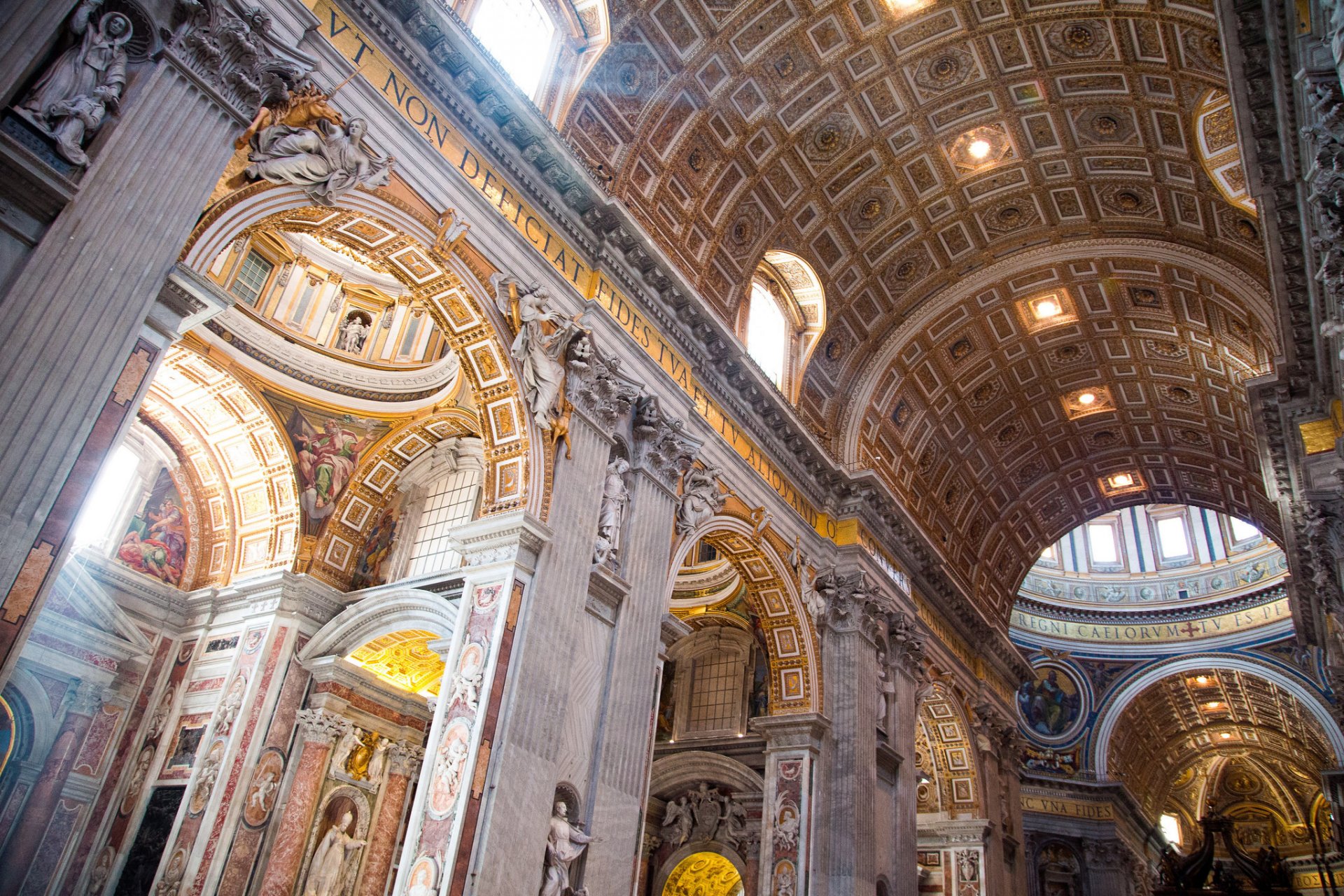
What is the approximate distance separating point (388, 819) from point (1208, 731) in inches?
1348

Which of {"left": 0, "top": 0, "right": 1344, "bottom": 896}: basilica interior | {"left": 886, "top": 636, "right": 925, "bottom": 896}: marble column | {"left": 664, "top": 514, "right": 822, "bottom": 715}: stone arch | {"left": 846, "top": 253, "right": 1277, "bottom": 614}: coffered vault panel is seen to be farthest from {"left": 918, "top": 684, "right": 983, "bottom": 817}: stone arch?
{"left": 664, "top": 514, "right": 822, "bottom": 715}: stone arch

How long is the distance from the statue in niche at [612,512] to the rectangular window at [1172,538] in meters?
30.0

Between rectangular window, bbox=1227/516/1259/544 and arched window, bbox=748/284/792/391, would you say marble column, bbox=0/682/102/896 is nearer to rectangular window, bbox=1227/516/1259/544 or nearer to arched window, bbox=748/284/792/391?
arched window, bbox=748/284/792/391

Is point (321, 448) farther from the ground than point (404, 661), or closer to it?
farther from the ground

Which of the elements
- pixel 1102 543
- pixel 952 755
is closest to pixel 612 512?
pixel 952 755

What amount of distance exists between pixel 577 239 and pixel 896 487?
10.4 metres

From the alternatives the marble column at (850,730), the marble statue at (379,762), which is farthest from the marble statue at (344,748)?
the marble column at (850,730)

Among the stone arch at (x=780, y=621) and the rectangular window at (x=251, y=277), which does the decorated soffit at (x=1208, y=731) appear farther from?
the rectangular window at (x=251, y=277)

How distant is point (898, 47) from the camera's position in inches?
580

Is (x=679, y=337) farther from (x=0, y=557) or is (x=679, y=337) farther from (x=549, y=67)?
(x=0, y=557)

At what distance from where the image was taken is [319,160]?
832 centimetres

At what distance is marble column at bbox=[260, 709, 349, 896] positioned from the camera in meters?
12.2

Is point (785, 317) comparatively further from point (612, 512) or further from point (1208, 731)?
point (1208, 731)

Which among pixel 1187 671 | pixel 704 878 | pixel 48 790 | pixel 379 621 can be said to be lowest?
pixel 48 790
